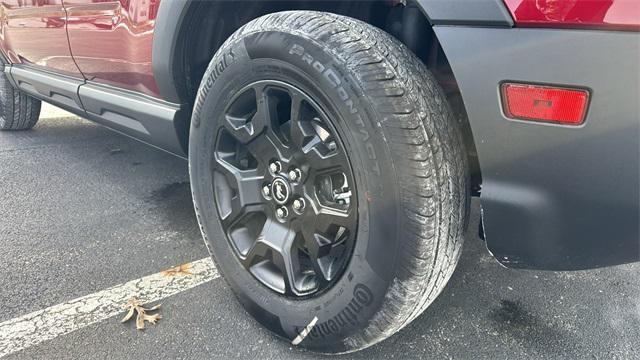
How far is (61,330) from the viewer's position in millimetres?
1719

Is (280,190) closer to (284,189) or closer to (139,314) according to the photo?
(284,189)

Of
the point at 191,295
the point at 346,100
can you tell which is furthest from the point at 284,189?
the point at 191,295

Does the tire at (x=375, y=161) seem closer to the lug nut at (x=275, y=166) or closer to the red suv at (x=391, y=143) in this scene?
the red suv at (x=391, y=143)

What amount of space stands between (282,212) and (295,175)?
162 mm

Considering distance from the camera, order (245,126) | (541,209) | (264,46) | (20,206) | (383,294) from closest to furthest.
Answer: (541,209) < (383,294) < (264,46) < (245,126) < (20,206)

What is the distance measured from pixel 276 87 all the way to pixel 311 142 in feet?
0.74

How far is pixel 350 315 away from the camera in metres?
1.42

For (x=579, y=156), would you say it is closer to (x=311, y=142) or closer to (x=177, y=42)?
(x=311, y=142)

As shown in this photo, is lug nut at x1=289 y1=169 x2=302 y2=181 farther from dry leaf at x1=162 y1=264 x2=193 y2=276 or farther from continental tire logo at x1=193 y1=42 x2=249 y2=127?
dry leaf at x1=162 y1=264 x2=193 y2=276

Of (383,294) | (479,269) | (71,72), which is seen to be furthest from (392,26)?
(71,72)

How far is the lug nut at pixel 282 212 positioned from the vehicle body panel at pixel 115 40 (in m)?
1.03

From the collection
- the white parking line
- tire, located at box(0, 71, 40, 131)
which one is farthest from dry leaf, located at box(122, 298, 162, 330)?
tire, located at box(0, 71, 40, 131)

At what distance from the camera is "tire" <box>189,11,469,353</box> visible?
4.05ft

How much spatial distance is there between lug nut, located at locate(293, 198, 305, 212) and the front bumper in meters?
0.60
